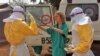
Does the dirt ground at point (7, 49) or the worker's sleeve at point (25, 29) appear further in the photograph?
the dirt ground at point (7, 49)

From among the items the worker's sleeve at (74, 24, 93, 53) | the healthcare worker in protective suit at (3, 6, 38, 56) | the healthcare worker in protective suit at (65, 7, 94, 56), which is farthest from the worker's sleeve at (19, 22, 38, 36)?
the worker's sleeve at (74, 24, 93, 53)

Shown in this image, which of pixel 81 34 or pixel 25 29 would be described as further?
pixel 25 29

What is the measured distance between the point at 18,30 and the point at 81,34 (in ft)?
3.88

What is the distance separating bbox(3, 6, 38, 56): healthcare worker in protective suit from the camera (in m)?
7.33

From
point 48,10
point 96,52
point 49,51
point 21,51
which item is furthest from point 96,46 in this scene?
point 21,51

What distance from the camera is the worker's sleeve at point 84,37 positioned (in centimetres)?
686

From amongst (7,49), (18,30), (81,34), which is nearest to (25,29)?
(18,30)

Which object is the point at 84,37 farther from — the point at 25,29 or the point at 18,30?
the point at 18,30

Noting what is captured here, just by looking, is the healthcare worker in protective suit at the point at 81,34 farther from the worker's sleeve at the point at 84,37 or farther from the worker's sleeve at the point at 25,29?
the worker's sleeve at the point at 25,29

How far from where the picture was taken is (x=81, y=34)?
6.92m

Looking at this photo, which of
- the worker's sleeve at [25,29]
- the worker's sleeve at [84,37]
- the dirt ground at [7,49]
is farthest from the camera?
the dirt ground at [7,49]

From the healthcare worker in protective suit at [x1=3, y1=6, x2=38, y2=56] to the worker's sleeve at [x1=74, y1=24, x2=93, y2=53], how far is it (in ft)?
2.99

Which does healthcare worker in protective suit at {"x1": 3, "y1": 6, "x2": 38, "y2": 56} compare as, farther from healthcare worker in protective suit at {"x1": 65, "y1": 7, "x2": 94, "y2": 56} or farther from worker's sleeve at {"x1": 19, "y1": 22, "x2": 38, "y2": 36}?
healthcare worker in protective suit at {"x1": 65, "y1": 7, "x2": 94, "y2": 56}

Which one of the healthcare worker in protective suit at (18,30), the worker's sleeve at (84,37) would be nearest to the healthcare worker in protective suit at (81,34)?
the worker's sleeve at (84,37)
